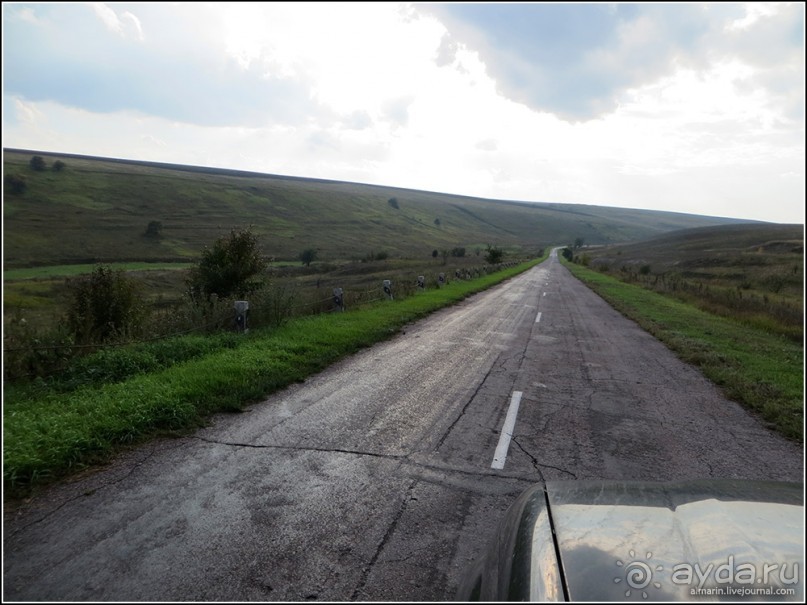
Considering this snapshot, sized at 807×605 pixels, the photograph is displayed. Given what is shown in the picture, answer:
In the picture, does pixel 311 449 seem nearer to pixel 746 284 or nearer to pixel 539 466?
pixel 539 466

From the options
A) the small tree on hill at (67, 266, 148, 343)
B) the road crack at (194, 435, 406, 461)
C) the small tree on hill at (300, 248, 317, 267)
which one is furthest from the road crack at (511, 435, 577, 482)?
the small tree on hill at (300, 248, 317, 267)

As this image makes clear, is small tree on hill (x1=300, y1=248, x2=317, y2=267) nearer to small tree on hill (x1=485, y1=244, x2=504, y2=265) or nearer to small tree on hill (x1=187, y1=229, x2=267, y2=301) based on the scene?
small tree on hill (x1=485, y1=244, x2=504, y2=265)

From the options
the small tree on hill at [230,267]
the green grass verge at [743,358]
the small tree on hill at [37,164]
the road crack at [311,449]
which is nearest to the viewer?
the road crack at [311,449]

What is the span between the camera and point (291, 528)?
3211mm

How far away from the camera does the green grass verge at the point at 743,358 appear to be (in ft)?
21.2

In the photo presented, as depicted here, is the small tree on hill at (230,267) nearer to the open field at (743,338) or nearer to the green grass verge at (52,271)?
the open field at (743,338)

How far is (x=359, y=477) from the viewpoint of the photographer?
13.0ft

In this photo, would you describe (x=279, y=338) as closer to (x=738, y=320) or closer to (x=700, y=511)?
(x=700, y=511)

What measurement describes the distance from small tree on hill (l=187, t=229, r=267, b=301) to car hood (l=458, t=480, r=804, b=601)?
37.0ft

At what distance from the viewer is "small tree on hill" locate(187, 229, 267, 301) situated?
1243 cm

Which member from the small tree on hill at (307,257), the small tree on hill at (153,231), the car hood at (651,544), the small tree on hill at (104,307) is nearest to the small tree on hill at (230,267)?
the small tree on hill at (104,307)

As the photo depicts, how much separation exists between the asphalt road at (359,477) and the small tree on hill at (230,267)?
608 centimetres

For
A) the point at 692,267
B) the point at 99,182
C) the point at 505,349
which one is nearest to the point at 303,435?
the point at 505,349

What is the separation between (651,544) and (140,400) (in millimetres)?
5239
